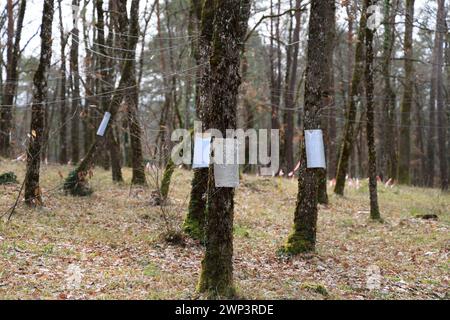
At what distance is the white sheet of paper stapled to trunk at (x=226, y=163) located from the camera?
575 cm

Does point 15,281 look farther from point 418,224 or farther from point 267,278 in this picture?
point 418,224

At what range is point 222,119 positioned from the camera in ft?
19.1

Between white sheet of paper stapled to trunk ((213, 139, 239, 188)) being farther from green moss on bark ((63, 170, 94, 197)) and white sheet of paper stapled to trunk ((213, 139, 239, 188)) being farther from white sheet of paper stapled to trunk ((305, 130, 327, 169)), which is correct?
green moss on bark ((63, 170, 94, 197))

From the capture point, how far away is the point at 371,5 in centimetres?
1173

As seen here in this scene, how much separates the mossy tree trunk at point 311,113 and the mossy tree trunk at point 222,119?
10.2ft

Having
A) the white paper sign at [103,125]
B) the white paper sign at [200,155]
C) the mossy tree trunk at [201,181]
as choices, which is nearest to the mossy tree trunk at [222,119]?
the white paper sign at [200,155]

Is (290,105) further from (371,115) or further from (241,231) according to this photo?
(241,231)

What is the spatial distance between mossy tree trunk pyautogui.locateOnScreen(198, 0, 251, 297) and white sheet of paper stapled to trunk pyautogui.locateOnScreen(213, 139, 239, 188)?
0.28 ft

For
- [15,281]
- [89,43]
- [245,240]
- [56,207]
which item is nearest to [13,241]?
[15,281]

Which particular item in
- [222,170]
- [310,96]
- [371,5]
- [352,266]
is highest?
[371,5]

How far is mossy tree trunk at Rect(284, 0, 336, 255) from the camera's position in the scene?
28.5 ft

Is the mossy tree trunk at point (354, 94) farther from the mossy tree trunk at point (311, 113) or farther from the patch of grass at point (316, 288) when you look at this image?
the patch of grass at point (316, 288)

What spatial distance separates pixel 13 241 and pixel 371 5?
364 inches
